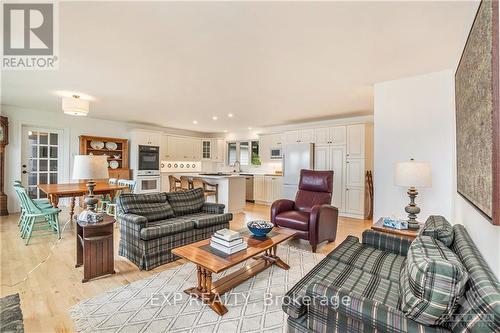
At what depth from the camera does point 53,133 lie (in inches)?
223

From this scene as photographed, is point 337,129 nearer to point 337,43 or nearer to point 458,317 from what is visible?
point 337,43

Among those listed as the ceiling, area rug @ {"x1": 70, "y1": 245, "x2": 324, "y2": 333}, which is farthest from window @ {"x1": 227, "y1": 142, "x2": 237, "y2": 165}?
area rug @ {"x1": 70, "y1": 245, "x2": 324, "y2": 333}

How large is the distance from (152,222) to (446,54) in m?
3.86

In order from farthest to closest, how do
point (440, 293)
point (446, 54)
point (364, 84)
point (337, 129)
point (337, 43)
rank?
1. point (337, 129)
2. point (364, 84)
3. point (446, 54)
4. point (337, 43)
5. point (440, 293)

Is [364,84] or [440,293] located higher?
[364,84]

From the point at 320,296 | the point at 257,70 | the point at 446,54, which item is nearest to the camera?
the point at 320,296

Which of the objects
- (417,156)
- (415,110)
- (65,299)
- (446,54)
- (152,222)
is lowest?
(65,299)

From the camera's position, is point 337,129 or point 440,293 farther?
point 337,129

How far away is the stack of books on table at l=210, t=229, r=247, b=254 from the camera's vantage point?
2078 mm

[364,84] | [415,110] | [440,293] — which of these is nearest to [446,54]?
[415,110]

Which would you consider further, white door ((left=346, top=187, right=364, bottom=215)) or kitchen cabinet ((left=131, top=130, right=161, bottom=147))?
kitchen cabinet ((left=131, top=130, right=161, bottom=147))

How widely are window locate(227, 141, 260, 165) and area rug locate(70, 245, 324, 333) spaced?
5632mm

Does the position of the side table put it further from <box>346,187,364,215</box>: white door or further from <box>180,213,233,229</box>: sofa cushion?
<box>346,187,364,215</box>: white door

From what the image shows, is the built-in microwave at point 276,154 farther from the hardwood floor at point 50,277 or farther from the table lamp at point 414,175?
the table lamp at point 414,175
